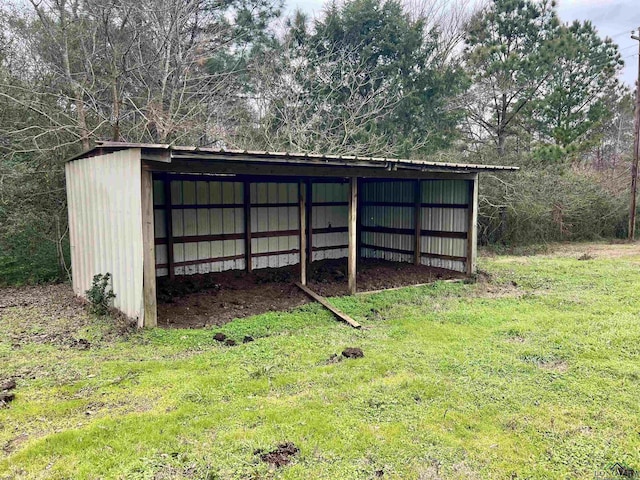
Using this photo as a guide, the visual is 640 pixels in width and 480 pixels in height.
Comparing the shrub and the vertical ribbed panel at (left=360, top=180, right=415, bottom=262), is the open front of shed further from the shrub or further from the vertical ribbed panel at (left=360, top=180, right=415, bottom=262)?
the shrub

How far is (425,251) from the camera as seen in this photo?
902 centimetres

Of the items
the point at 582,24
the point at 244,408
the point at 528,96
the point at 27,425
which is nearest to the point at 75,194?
the point at 27,425

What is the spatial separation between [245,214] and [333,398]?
211 inches

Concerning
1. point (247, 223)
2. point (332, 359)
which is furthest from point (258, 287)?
point (332, 359)

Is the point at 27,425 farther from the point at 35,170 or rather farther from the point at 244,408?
the point at 35,170

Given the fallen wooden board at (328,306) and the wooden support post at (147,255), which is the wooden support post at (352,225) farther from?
the wooden support post at (147,255)

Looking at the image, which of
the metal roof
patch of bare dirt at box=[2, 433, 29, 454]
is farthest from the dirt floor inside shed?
patch of bare dirt at box=[2, 433, 29, 454]

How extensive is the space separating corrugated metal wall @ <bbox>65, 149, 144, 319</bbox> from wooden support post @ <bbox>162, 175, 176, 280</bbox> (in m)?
1.29

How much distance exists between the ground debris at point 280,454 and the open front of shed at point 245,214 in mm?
2858

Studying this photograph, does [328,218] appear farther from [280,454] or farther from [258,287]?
[280,454]

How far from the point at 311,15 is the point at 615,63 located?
30.0 ft

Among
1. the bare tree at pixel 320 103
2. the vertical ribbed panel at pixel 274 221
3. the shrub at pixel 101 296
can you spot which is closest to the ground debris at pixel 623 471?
the shrub at pixel 101 296

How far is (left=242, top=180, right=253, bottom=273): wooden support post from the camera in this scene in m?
8.17

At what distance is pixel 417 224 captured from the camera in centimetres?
891
